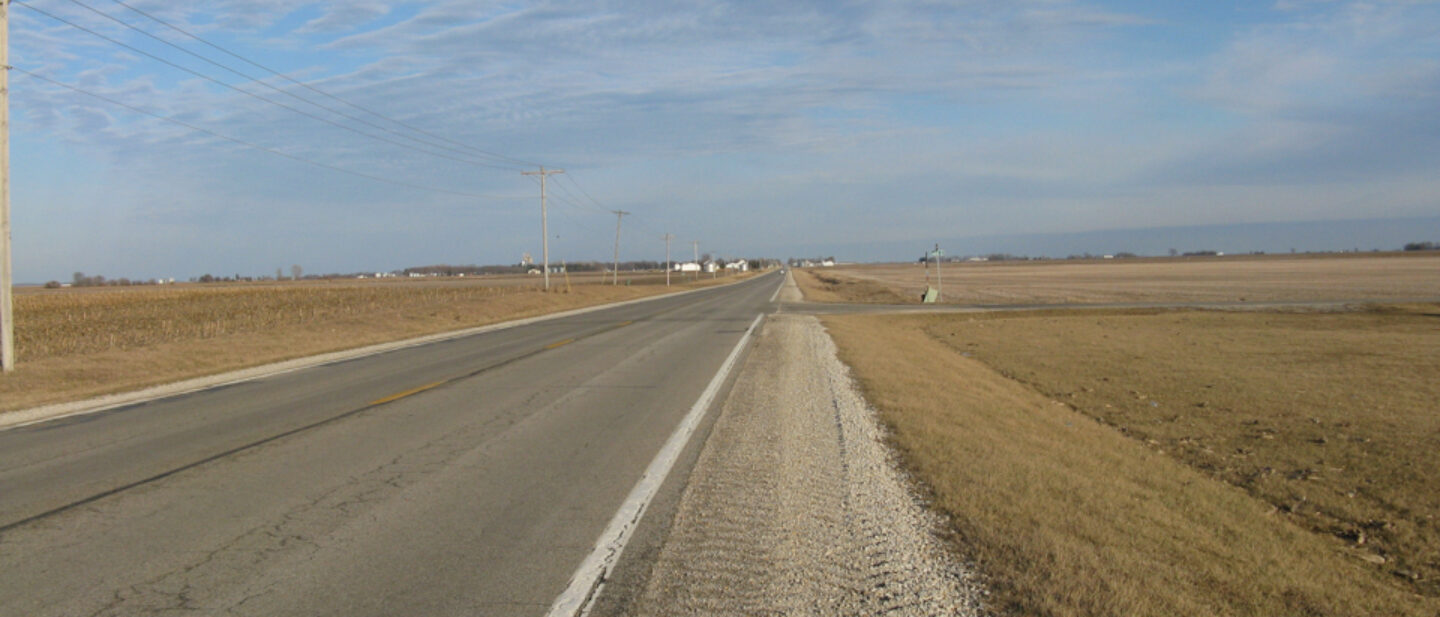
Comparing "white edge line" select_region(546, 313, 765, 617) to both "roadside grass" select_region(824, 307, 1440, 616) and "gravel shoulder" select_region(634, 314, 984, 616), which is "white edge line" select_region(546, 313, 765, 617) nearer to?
"gravel shoulder" select_region(634, 314, 984, 616)

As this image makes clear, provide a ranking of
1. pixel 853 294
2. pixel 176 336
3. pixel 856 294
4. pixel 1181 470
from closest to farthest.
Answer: pixel 1181 470
pixel 176 336
pixel 856 294
pixel 853 294

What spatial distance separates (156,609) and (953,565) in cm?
419

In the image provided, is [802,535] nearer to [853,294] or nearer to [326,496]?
[326,496]

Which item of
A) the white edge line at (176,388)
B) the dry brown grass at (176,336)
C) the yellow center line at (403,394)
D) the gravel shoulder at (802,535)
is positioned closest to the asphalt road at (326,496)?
the yellow center line at (403,394)

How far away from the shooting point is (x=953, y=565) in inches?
192

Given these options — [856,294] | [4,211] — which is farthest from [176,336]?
[856,294]

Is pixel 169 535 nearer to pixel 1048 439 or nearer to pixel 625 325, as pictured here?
pixel 1048 439

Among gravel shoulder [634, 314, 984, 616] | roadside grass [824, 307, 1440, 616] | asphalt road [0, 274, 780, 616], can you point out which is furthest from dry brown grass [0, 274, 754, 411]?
roadside grass [824, 307, 1440, 616]

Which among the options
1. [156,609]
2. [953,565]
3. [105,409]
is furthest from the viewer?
[105,409]

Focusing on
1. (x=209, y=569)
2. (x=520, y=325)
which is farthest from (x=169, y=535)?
(x=520, y=325)

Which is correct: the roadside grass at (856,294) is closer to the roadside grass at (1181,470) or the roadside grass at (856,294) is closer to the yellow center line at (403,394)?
the roadside grass at (1181,470)

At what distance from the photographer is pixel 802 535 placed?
216 inches

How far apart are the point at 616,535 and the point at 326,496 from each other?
99.7 inches

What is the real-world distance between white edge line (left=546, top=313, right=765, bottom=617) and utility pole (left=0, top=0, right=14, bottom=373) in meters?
13.3
